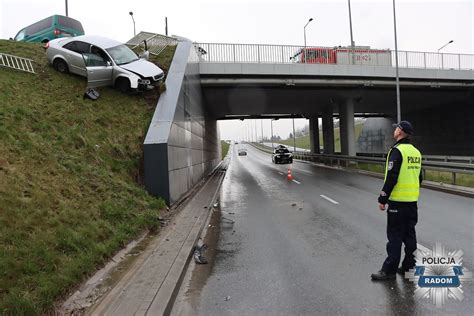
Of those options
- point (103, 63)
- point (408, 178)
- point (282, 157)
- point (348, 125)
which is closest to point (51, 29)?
point (103, 63)

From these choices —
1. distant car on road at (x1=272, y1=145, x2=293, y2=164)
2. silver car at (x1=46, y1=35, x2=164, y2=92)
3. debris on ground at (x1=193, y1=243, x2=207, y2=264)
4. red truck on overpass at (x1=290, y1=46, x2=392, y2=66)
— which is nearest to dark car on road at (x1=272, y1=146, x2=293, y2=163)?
distant car on road at (x1=272, y1=145, x2=293, y2=164)

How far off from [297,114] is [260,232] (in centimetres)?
3772

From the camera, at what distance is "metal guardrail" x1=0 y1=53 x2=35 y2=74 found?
14.0m

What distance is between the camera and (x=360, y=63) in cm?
2453

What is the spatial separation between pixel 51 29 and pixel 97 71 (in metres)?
10.2

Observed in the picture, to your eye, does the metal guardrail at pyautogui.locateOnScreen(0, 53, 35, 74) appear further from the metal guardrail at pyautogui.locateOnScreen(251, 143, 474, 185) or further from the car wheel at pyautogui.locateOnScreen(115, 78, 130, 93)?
the metal guardrail at pyautogui.locateOnScreen(251, 143, 474, 185)

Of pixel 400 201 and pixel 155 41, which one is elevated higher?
pixel 155 41

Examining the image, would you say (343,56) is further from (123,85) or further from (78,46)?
(78,46)

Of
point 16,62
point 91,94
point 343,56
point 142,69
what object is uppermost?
point 343,56

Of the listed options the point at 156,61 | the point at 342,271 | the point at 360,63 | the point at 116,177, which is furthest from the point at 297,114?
the point at 342,271

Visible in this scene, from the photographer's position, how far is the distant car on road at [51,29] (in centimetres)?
2095

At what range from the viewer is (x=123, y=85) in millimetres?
13969

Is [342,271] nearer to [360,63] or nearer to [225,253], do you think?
[225,253]

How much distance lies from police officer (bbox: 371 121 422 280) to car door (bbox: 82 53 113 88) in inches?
456
